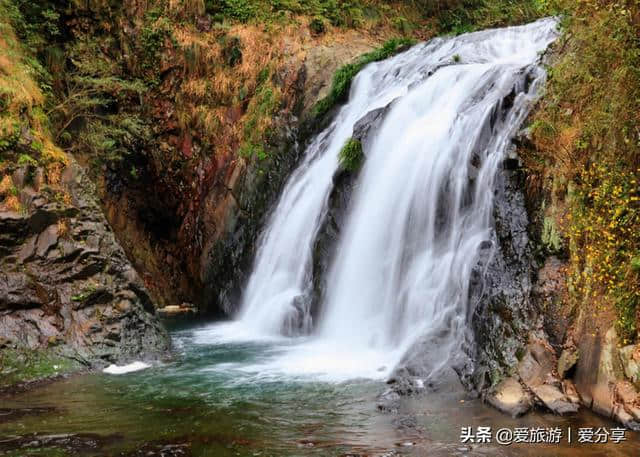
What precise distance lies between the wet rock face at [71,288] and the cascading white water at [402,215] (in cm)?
239

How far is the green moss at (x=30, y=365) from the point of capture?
301 inches

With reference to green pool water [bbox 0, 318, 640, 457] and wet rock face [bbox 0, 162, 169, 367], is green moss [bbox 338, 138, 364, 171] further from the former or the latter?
green pool water [bbox 0, 318, 640, 457]

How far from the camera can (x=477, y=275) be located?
742 cm

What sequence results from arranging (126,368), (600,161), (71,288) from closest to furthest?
(600,161) → (126,368) → (71,288)

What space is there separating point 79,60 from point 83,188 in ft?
18.7

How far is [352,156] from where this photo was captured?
11.1m

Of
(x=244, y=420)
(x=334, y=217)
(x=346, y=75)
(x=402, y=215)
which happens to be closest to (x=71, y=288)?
(x=244, y=420)

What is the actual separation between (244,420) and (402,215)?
4.64 m

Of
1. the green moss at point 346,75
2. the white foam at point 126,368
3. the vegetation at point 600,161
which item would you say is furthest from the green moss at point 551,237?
the green moss at point 346,75

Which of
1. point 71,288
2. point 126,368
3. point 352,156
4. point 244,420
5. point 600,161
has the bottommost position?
point 244,420

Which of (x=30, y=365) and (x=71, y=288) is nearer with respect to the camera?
(x=30, y=365)

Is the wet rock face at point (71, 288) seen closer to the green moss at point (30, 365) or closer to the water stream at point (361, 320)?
the green moss at point (30, 365)

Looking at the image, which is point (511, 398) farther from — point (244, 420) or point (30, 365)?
point (30, 365)

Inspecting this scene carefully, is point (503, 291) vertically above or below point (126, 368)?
above
